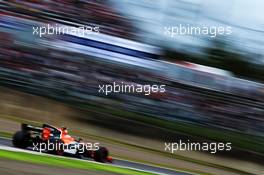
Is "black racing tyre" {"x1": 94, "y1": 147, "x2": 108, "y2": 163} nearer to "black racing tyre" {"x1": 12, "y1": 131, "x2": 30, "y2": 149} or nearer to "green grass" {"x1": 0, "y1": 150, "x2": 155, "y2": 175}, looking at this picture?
"green grass" {"x1": 0, "y1": 150, "x2": 155, "y2": 175}

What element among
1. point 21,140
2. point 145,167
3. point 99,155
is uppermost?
point 21,140

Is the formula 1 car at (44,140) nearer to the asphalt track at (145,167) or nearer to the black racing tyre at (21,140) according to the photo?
the black racing tyre at (21,140)

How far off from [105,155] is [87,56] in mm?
3873

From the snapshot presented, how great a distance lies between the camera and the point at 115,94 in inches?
394

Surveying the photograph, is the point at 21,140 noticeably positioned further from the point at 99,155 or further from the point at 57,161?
the point at 99,155

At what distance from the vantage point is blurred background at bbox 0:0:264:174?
9.39 meters

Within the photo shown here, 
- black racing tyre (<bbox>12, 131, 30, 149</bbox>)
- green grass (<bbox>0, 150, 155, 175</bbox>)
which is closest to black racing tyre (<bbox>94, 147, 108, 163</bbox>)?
green grass (<bbox>0, 150, 155, 175</bbox>)

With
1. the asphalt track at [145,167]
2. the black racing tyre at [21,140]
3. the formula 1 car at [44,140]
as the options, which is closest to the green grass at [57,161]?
the formula 1 car at [44,140]

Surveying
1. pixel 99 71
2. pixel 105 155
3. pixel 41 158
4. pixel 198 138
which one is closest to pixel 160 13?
pixel 99 71

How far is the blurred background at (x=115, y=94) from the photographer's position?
30.8ft

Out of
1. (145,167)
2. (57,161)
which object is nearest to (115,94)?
(145,167)

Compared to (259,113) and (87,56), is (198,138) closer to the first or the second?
(259,113)

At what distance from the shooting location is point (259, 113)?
35.1ft

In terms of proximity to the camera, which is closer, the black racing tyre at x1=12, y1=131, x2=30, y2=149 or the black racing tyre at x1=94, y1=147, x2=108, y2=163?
the black racing tyre at x1=12, y1=131, x2=30, y2=149
